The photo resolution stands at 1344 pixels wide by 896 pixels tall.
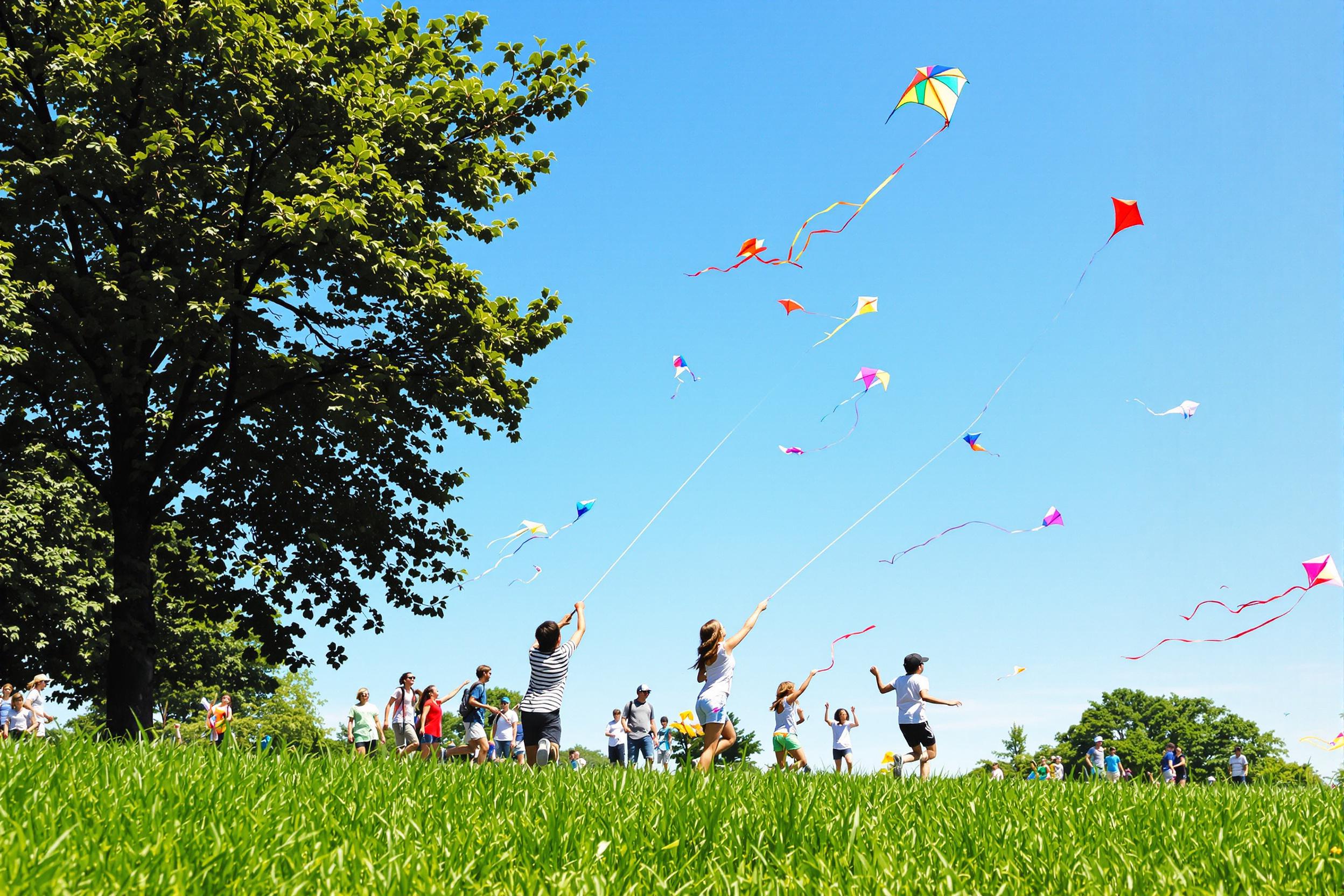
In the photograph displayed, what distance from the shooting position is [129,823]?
4098 millimetres

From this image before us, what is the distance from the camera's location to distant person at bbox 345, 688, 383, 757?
15555 millimetres

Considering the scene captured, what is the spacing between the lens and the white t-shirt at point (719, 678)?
30.7ft

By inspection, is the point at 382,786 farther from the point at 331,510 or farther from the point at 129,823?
the point at 331,510

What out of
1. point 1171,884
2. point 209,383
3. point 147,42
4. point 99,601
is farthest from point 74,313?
point 1171,884

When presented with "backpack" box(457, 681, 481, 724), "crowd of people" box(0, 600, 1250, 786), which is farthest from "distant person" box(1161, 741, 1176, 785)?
"backpack" box(457, 681, 481, 724)

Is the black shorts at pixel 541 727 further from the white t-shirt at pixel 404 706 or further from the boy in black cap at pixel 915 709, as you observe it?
the white t-shirt at pixel 404 706

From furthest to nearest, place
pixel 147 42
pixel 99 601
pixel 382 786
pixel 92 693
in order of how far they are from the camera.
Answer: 1. pixel 92 693
2. pixel 99 601
3. pixel 147 42
4. pixel 382 786

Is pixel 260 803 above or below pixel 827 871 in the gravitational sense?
above

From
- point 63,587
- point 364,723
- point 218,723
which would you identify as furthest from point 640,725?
point 63,587

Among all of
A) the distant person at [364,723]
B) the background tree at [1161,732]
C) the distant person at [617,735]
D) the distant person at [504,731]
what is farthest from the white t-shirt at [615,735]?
the background tree at [1161,732]

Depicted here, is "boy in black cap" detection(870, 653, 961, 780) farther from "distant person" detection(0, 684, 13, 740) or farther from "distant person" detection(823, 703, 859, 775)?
"distant person" detection(0, 684, 13, 740)

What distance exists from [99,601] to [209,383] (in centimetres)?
1136

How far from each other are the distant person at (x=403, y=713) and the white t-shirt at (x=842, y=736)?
7.63 m

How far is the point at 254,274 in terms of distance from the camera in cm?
1510
